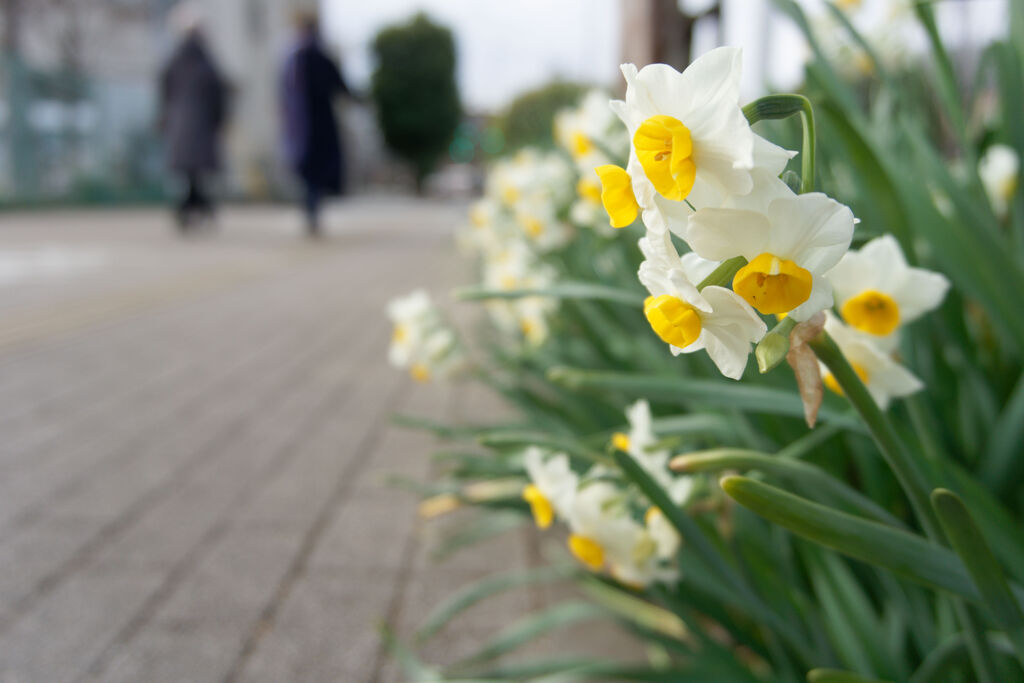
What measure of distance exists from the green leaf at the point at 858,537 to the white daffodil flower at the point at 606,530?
29cm

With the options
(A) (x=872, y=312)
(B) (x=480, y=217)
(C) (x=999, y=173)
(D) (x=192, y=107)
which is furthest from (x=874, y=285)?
(D) (x=192, y=107)

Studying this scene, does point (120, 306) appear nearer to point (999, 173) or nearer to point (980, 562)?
point (999, 173)

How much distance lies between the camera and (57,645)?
1.28m

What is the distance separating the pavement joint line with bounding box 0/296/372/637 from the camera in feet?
4.58

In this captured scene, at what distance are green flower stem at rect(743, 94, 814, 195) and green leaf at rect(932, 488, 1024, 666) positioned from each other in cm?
21

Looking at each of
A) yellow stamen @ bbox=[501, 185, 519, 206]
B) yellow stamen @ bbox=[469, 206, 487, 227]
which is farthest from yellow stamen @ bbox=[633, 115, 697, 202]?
yellow stamen @ bbox=[469, 206, 487, 227]

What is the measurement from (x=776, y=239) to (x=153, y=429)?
231cm

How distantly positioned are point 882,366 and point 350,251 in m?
7.66

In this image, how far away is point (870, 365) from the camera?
0.69 metres

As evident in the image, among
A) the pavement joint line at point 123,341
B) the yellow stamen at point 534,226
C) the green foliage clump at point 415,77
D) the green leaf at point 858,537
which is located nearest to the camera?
the green leaf at point 858,537

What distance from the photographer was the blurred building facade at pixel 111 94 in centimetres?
1359

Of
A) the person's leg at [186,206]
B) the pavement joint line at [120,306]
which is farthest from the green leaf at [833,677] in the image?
the person's leg at [186,206]

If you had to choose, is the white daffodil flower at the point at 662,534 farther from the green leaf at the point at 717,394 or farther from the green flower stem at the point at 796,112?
the green flower stem at the point at 796,112

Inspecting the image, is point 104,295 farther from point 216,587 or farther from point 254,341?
point 216,587
